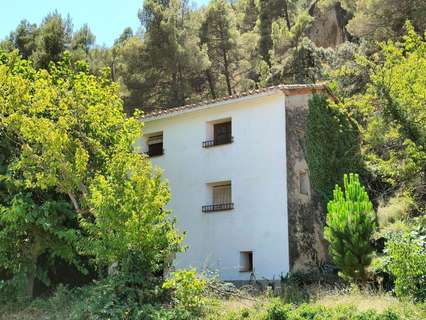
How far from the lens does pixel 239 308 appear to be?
1236cm

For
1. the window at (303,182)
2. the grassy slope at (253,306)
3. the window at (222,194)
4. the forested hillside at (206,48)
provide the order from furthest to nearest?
the forested hillside at (206,48), the window at (222,194), the window at (303,182), the grassy slope at (253,306)

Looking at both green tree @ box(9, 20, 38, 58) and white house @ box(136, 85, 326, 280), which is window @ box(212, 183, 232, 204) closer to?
white house @ box(136, 85, 326, 280)

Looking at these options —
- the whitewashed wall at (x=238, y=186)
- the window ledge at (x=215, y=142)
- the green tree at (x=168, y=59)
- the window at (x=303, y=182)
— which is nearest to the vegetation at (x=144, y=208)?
the window at (x=303, y=182)

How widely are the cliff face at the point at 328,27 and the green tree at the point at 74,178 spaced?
31.1 meters

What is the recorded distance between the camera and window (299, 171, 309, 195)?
61.6 feet

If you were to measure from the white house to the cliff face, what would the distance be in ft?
86.3

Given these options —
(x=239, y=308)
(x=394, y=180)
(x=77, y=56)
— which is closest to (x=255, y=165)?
A: (x=394, y=180)

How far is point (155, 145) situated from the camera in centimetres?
2208

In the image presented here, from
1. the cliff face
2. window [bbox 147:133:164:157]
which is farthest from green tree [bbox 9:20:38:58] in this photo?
the cliff face

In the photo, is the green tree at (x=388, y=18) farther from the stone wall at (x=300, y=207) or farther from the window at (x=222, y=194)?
the window at (x=222, y=194)

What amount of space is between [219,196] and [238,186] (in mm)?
1190

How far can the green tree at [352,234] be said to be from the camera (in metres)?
13.8

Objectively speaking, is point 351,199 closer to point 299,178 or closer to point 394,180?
point 394,180

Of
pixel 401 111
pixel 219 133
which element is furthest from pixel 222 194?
pixel 401 111
